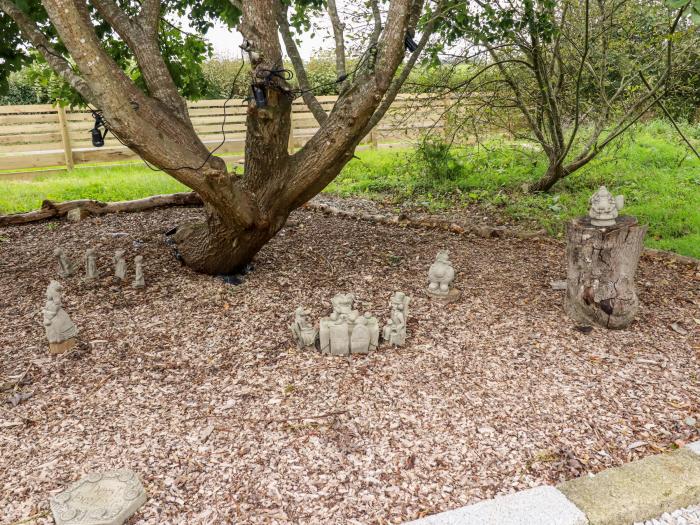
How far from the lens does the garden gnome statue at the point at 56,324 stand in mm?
2799

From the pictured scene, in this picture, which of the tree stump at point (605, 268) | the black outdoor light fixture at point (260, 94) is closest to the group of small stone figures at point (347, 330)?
the tree stump at point (605, 268)

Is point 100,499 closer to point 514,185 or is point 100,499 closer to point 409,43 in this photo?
point 409,43

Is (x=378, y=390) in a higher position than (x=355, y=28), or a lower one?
lower

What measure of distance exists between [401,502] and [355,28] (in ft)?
15.4

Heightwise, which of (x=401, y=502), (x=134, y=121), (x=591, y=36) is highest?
(x=591, y=36)

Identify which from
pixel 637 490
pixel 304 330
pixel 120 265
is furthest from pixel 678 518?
pixel 120 265

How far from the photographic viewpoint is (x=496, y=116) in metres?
6.35

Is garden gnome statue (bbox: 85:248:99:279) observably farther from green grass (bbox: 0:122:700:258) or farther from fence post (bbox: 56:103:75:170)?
fence post (bbox: 56:103:75:170)

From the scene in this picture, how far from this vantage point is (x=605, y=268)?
306 cm

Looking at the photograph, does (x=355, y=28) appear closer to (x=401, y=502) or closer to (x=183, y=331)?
(x=183, y=331)

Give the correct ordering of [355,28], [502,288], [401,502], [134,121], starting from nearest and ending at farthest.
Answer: [401,502] → [134,121] → [502,288] → [355,28]

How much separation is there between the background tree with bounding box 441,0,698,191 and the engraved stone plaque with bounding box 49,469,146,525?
4262mm

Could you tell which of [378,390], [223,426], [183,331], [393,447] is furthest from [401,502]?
[183,331]

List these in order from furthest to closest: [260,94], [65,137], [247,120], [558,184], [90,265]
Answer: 1. [65,137]
2. [558,184]
3. [90,265]
4. [247,120]
5. [260,94]
